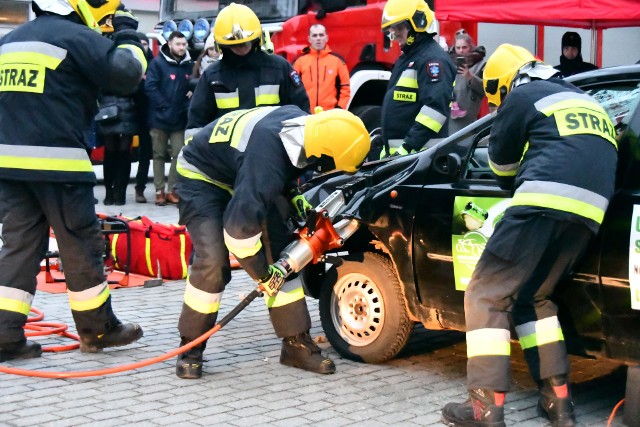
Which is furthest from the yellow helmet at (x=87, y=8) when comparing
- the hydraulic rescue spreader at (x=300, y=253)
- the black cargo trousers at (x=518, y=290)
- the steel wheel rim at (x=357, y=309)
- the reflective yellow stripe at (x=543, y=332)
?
the reflective yellow stripe at (x=543, y=332)

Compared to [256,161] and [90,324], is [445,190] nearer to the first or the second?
[256,161]

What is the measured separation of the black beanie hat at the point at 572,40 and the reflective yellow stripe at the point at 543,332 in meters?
6.44

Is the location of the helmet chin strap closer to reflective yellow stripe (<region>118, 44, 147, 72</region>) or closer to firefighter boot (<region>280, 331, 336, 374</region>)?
reflective yellow stripe (<region>118, 44, 147, 72</region>)

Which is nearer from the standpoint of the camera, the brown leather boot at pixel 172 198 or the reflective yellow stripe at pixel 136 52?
the reflective yellow stripe at pixel 136 52

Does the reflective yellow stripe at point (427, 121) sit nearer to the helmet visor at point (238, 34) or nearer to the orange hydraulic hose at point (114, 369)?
the helmet visor at point (238, 34)

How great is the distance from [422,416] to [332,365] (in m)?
0.91

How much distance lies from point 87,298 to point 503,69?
9.11ft

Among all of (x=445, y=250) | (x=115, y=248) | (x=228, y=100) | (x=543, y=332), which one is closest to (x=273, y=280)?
(x=445, y=250)

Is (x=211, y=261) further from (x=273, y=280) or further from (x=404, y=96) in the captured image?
(x=404, y=96)

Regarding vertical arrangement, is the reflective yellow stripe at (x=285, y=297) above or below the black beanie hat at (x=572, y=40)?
below

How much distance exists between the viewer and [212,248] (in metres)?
6.00

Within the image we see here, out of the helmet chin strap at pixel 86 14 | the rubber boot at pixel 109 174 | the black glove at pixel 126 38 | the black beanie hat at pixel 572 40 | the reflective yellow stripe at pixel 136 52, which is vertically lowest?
the rubber boot at pixel 109 174

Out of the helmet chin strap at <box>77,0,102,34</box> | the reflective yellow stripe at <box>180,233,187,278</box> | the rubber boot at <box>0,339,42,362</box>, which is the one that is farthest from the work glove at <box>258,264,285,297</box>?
the reflective yellow stripe at <box>180,233,187,278</box>

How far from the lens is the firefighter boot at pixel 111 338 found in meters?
6.52
